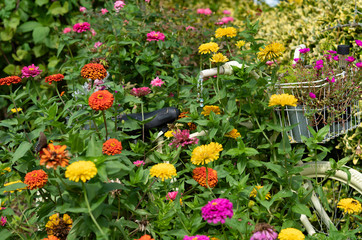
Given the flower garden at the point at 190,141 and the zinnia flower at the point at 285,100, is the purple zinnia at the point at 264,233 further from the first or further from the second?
the zinnia flower at the point at 285,100

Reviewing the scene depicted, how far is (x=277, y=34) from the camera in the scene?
3469 millimetres

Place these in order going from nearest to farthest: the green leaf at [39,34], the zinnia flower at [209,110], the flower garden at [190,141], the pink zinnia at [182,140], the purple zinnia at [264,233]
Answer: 1. the purple zinnia at [264,233]
2. the flower garden at [190,141]
3. the pink zinnia at [182,140]
4. the zinnia flower at [209,110]
5. the green leaf at [39,34]

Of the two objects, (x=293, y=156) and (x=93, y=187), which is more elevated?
(x=93, y=187)

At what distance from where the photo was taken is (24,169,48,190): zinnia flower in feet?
5.03

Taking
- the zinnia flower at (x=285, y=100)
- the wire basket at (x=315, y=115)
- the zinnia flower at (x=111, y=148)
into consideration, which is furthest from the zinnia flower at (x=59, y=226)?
the wire basket at (x=315, y=115)

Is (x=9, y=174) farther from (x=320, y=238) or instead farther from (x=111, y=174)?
(x=320, y=238)

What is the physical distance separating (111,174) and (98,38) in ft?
6.65

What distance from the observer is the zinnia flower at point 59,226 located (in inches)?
64.6

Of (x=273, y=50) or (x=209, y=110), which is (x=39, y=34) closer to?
(x=209, y=110)

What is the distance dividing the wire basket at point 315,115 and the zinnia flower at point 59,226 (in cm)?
118

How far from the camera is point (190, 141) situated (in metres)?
1.98

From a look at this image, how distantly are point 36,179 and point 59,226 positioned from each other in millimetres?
247

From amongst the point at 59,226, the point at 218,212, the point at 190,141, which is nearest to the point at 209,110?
the point at 190,141

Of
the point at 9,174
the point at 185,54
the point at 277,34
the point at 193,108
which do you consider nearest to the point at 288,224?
the point at 193,108
